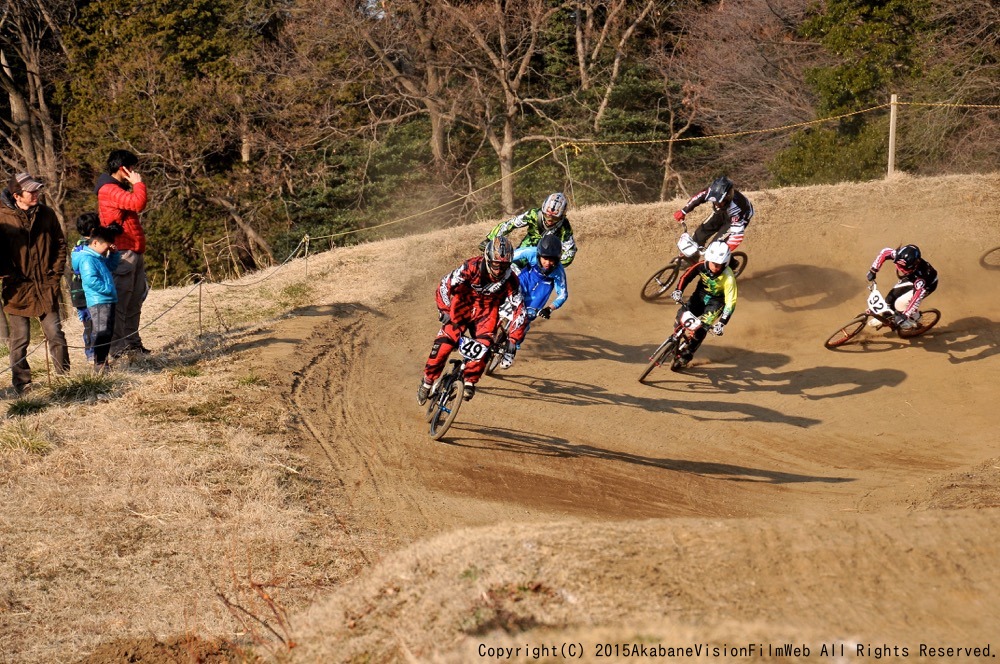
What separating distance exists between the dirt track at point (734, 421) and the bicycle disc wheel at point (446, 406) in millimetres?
273

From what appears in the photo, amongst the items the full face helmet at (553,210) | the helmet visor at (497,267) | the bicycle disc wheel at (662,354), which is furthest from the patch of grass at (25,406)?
the bicycle disc wheel at (662,354)

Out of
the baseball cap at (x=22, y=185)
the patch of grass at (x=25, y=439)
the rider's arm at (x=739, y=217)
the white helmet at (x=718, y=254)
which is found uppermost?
the baseball cap at (x=22, y=185)

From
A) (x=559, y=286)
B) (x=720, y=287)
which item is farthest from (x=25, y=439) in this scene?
(x=720, y=287)

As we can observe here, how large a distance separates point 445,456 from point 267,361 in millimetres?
3143

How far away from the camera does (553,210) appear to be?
13.4m

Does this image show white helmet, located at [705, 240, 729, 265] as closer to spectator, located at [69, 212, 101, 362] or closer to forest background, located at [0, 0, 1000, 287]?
spectator, located at [69, 212, 101, 362]

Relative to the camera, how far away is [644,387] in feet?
44.8

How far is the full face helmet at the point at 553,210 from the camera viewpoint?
13430 mm

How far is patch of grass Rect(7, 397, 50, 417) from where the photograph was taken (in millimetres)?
10234

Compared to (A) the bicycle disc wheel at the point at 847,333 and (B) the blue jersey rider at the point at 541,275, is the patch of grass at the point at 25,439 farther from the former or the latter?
(A) the bicycle disc wheel at the point at 847,333

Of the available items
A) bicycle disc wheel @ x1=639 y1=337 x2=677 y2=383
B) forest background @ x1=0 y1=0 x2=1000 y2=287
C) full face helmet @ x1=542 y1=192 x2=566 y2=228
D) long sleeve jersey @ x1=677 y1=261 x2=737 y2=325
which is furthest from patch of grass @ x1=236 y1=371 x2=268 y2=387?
forest background @ x1=0 y1=0 x2=1000 y2=287

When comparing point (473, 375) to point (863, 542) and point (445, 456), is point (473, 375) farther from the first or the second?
point (863, 542)

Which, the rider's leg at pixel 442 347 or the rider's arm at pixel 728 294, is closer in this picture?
the rider's leg at pixel 442 347

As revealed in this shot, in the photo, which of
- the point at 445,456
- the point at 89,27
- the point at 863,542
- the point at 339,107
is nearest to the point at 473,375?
the point at 445,456
